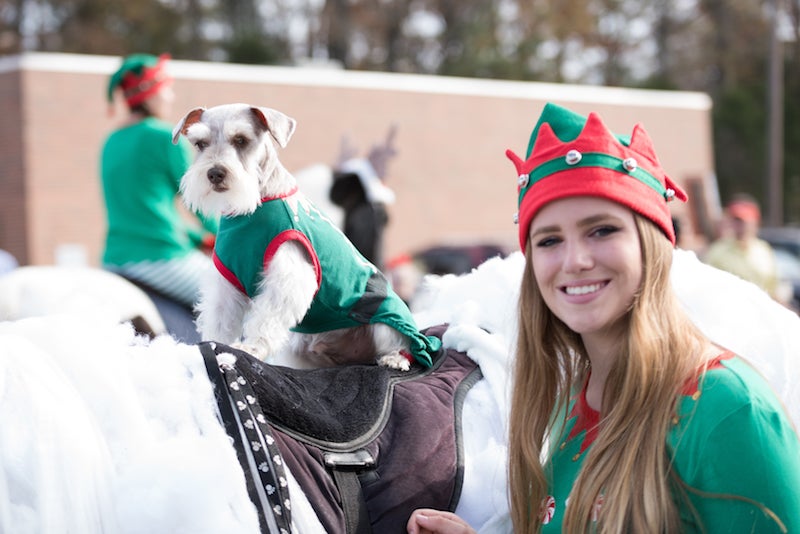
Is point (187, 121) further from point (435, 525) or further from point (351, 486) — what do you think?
point (435, 525)

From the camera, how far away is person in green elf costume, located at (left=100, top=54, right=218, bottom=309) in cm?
473

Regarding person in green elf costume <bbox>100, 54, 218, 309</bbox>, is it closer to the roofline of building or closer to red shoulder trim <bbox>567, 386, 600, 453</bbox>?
red shoulder trim <bbox>567, 386, 600, 453</bbox>

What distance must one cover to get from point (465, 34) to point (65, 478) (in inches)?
1468

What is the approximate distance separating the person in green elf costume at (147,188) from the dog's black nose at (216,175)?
5.78ft

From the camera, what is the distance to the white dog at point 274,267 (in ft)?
9.59

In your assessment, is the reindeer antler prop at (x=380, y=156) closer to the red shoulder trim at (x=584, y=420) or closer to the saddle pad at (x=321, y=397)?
the saddle pad at (x=321, y=397)

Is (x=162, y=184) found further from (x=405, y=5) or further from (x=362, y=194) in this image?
(x=405, y=5)

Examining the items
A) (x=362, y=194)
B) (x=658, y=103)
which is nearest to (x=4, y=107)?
(x=362, y=194)

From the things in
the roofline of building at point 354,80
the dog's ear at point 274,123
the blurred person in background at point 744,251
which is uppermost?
the dog's ear at point 274,123

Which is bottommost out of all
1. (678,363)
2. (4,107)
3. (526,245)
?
(4,107)

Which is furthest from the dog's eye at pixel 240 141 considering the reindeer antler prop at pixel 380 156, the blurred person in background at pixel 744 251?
the blurred person in background at pixel 744 251

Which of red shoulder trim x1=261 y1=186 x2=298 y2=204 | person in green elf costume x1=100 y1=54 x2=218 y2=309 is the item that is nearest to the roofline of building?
person in green elf costume x1=100 y1=54 x2=218 y2=309

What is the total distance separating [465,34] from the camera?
124 feet

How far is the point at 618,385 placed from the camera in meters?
2.20
